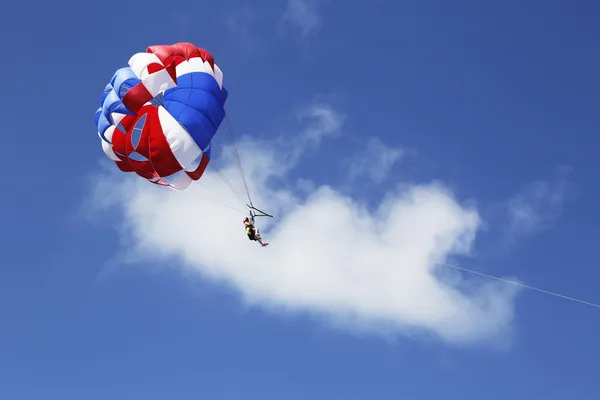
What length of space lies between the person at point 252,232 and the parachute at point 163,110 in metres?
3.30

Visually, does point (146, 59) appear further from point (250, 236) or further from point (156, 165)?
point (250, 236)

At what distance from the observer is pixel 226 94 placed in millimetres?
28328

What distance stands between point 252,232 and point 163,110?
237 inches

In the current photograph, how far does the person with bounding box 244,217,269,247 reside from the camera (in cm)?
2692

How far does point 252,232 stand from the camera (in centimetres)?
2692

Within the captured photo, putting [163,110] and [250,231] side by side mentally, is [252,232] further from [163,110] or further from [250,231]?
[163,110]

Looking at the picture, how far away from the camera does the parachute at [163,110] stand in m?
25.8

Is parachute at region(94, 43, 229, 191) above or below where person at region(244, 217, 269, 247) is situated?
above

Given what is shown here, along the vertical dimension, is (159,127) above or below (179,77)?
below

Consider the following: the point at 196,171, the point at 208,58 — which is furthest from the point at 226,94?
the point at 196,171

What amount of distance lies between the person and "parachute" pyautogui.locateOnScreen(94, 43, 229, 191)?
3.30m

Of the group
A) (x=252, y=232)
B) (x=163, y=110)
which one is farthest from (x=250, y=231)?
(x=163, y=110)

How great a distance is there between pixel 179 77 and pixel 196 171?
407cm

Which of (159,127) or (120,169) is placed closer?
(159,127)
